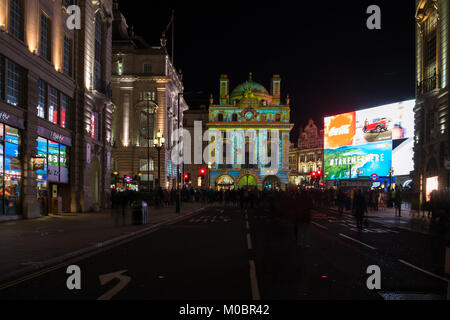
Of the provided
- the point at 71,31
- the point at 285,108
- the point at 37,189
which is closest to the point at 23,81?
the point at 37,189

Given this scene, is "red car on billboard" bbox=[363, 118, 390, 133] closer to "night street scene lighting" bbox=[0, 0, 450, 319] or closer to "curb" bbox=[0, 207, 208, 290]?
"night street scene lighting" bbox=[0, 0, 450, 319]

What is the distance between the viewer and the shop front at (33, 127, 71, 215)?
91.8ft

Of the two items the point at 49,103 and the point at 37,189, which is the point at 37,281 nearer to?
the point at 37,189

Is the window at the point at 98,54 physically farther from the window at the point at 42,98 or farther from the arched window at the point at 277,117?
the arched window at the point at 277,117

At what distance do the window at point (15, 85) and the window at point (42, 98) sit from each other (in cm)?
227

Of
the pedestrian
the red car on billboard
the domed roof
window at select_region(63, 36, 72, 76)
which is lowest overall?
the pedestrian

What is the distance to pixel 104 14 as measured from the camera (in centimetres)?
4009

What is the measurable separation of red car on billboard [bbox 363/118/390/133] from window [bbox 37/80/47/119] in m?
47.4

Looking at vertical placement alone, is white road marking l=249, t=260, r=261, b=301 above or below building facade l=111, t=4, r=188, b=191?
below

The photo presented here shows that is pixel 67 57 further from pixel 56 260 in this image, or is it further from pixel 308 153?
pixel 308 153

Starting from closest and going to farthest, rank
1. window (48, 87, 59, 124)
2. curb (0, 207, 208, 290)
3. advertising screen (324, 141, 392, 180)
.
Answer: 1. curb (0, 207, 208, 290)
2. window (48, 87, 59, 124)
3. advertising screen (324, 141, 392, 180)

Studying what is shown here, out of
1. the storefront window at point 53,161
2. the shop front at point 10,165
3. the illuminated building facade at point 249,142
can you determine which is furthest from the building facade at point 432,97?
the illuminated building facade at point 249,142

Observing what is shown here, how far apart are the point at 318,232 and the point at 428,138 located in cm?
1993

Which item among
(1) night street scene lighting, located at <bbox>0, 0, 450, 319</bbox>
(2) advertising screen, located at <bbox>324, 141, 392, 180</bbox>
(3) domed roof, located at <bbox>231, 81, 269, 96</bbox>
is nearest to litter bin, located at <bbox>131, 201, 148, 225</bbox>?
(1) night street scene lighting, located at <bbox>0, 0, 450, 319</bbox>
